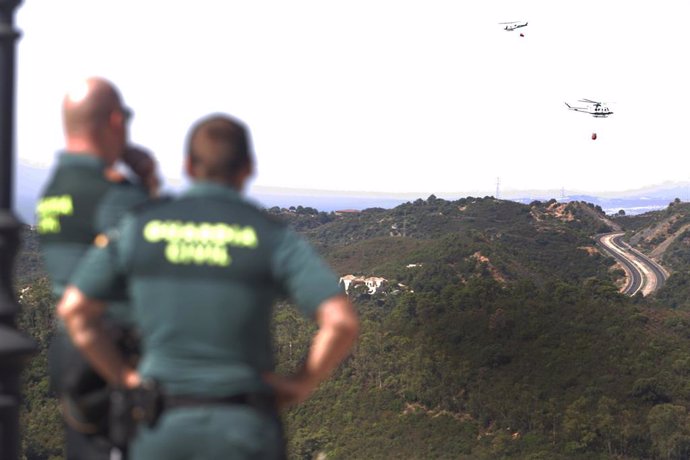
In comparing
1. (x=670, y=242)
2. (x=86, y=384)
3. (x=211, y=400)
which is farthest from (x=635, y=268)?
(x=211, y=400)

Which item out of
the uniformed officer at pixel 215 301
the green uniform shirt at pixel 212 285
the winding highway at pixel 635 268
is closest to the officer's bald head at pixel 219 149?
the uniformed officer at pixel 215 301

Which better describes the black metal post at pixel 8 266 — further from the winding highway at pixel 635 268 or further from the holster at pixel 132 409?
the winding highway at pixel 635 268

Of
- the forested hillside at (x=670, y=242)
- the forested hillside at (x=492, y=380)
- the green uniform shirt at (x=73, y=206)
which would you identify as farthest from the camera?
the forested hillside at (x=670, y=242)

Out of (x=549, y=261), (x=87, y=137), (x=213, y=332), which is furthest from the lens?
(x=549, y=261)

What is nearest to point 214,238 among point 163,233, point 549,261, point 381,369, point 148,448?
point 163,233

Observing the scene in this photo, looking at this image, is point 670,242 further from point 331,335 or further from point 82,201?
point 331,335

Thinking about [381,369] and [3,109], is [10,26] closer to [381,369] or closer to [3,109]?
[3,109]

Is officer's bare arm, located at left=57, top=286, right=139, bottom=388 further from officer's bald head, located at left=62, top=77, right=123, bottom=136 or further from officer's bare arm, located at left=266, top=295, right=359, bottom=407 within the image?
officer's bald head, located at left=62, top=77, right=123, bottom=136
